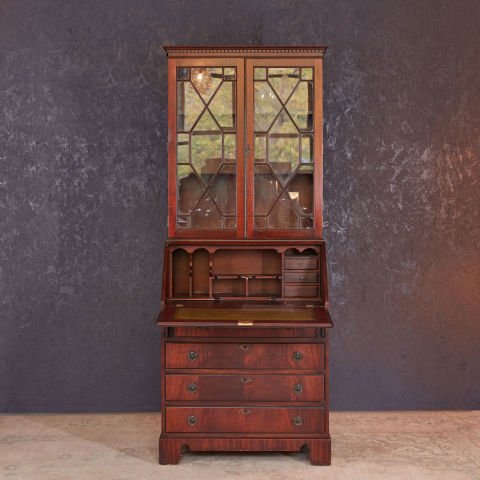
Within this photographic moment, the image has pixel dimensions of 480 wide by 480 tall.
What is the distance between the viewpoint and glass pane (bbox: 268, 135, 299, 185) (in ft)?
11.5

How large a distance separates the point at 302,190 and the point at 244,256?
0.52m

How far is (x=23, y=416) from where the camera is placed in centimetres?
398

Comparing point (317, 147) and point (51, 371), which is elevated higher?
point (317, 147)

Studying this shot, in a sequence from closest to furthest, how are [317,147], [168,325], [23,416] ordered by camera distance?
[168,325] → [317,147] → [23,416]

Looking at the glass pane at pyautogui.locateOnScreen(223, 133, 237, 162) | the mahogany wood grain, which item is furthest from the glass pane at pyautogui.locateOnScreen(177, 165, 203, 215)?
the mahogany wood grain

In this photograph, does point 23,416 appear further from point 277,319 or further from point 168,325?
point 277,319

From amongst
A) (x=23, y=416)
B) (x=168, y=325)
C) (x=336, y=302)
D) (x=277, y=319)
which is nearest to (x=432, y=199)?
(x=336, y=302)

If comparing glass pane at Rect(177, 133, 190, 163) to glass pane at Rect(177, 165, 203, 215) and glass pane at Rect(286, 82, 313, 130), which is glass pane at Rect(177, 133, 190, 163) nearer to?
glass pane at Rect(177, 165, 203, 215)

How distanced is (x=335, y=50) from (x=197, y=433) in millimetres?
2385

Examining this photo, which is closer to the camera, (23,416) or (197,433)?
(197,433)

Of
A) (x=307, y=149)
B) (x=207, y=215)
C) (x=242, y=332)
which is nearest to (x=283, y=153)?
(x=307, y=149)

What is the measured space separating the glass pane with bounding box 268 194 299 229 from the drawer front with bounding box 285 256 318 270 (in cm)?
23

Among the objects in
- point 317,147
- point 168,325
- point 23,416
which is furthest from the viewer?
point 23,416

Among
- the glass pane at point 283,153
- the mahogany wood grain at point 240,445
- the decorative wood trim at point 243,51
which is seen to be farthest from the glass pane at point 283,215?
the mahogany wood grain at point 240,445
